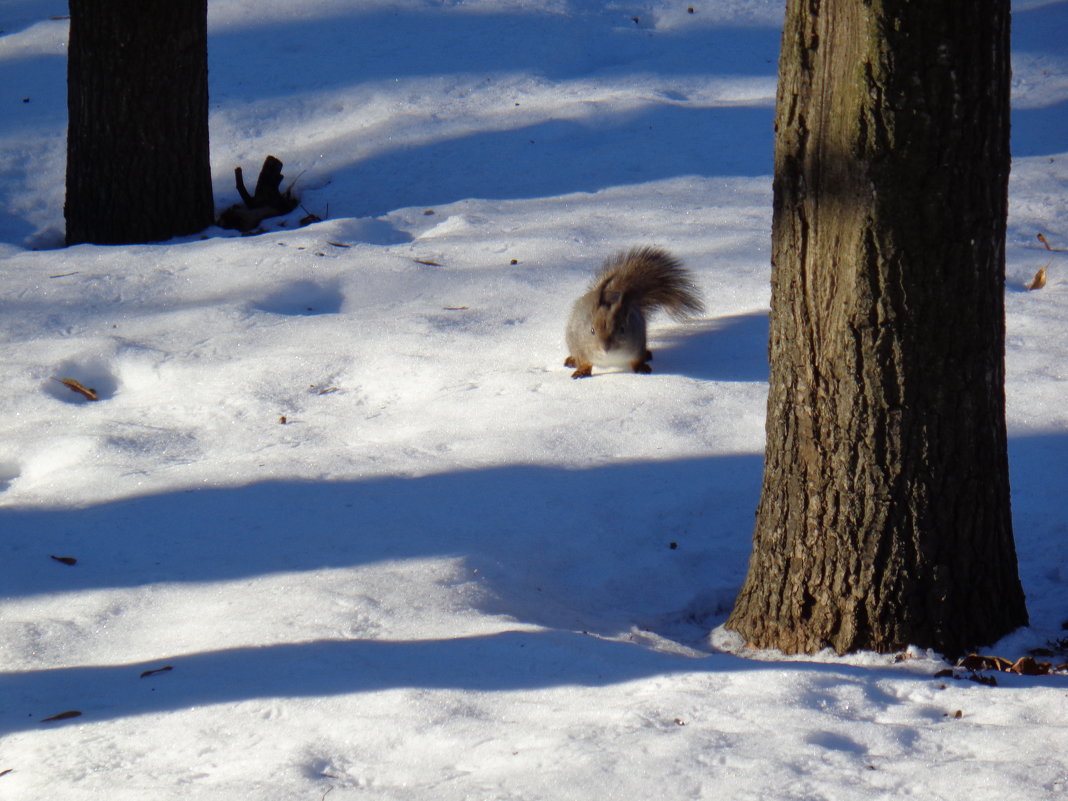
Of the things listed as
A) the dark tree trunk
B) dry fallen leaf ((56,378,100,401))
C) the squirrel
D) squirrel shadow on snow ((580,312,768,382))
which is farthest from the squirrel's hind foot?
the dark tree trunk

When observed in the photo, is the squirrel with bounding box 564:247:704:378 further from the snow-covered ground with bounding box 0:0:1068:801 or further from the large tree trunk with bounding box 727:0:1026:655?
the large tree trunk with bounding box 727:0:1026:655

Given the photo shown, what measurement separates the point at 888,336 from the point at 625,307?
8.44 ft

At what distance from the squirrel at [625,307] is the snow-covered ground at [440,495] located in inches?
6.7

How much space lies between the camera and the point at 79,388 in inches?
210

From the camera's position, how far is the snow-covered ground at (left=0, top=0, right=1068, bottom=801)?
8.05 feet

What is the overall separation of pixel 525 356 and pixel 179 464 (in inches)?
74.9

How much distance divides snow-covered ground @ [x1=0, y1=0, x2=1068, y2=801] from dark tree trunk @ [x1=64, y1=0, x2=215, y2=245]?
530 millimetres

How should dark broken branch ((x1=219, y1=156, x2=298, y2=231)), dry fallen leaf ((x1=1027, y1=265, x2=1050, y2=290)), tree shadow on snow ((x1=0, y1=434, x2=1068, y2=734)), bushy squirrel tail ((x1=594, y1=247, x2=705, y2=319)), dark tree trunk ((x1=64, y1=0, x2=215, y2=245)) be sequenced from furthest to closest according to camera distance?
dark broken branch ((x1=219, y1=156, x2=298, y2=231))
dark tree trunk ((x1=64, y1=0, x2=215, y2=245))
dry fallen leaf ((x1=1027, y1=265, x2=1050, y2=290))
bushy squirrel tail ((x1=594, y1=247, x2=705, y2=319))
tree shadow on snow ((x1=0, y1=434, x2=1068, y2=734))

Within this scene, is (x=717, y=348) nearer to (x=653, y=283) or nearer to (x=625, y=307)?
(x=653, y=283)

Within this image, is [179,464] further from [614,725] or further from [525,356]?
[614,725]

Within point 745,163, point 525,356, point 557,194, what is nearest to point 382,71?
point 557,194

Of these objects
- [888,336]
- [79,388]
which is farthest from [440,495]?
[79,388]

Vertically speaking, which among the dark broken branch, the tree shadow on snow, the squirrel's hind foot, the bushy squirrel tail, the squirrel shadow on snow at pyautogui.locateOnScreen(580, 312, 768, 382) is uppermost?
the dark broken branch

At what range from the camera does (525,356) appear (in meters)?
5.72
